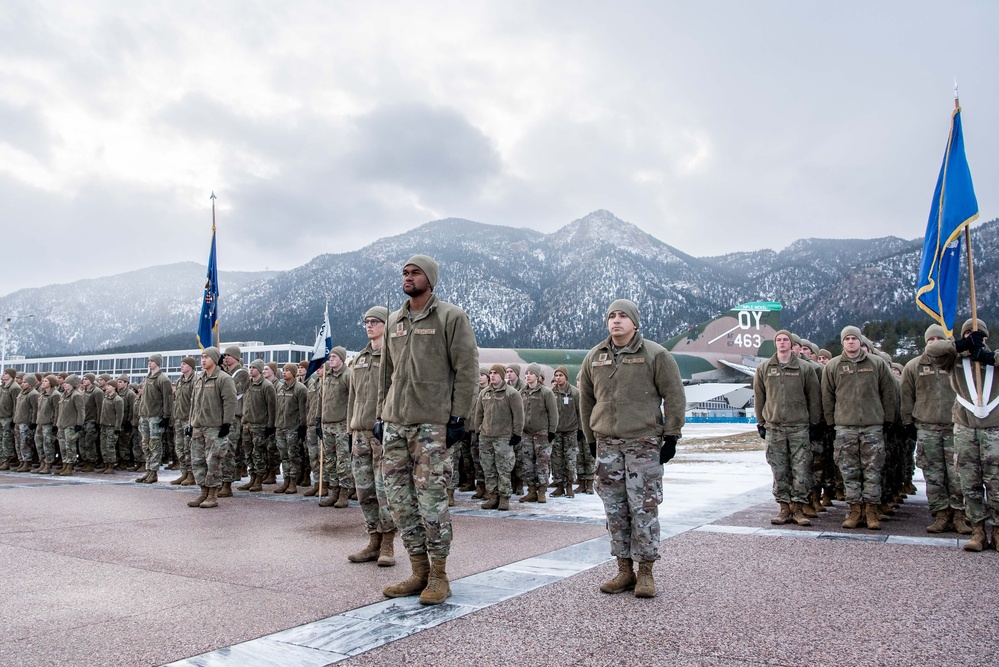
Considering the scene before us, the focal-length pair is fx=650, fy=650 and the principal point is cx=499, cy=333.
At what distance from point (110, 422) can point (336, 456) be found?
24.0 feet

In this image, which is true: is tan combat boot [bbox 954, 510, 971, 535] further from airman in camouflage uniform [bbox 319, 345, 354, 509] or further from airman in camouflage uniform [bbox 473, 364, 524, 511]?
airman in camouflage uniform [bbox 319, 345, 354, 509]

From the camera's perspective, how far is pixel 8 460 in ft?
46.3

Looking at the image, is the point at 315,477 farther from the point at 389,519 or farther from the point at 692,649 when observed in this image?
the point at 692,649

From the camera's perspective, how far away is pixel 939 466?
6.58 m

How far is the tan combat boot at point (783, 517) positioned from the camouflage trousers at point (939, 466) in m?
1.31

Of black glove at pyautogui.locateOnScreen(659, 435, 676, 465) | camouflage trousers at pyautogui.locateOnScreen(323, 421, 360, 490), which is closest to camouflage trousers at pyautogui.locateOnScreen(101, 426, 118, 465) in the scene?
camouflage trousers at pyautogui.locateOnScreen(323, 421, 360, 490)

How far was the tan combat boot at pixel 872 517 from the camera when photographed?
6.50 m

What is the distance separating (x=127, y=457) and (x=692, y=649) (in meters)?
14.0

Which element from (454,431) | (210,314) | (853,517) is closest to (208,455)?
(210,314)

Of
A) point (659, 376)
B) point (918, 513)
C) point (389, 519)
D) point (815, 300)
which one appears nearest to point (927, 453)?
point (918, 513)

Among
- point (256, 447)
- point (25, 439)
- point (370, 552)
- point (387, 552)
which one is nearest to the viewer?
point (387, 552)

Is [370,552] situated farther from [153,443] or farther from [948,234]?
[153,443]

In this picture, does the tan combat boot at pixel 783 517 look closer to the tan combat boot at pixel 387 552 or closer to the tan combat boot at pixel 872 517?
the tan combat boot at pixel 872 517

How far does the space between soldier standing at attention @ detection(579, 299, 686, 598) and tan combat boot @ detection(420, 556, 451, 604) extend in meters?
1.00
